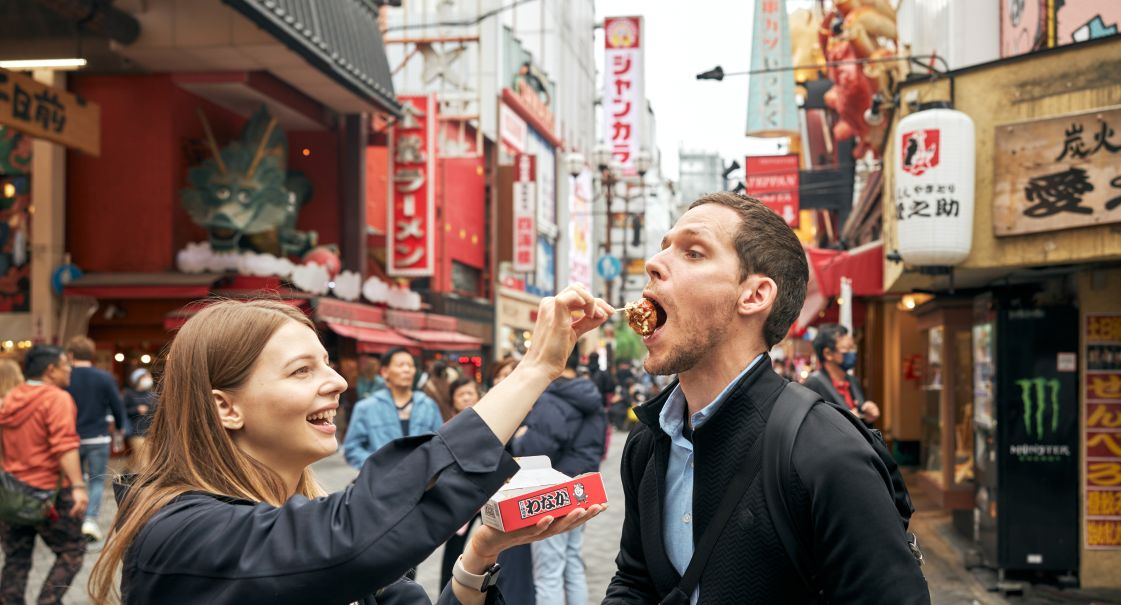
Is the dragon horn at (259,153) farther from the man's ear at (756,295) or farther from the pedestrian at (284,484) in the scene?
the man's ear at (756,295)

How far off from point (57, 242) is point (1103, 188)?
16864 millimetres

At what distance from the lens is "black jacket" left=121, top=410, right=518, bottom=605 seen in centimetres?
196

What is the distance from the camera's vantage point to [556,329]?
219 centimetres

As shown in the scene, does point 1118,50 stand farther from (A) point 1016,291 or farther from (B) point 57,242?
(B) point 57,242

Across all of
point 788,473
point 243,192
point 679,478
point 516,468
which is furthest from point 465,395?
point 243,192

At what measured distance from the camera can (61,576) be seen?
756 centimetres

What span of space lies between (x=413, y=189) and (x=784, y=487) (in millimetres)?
23343

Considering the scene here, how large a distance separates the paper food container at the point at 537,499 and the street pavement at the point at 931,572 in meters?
5.60

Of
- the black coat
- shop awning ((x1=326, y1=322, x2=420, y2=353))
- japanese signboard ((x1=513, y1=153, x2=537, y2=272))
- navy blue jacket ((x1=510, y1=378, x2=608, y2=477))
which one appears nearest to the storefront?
the black coat

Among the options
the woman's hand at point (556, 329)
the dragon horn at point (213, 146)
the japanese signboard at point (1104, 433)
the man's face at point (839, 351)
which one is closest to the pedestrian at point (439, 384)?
the man's face at point (839, 351)

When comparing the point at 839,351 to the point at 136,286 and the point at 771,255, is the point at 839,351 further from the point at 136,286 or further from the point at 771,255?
the point at 136,286

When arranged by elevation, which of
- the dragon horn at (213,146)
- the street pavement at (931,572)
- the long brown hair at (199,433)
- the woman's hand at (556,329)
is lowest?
the street pavement at (931,572)

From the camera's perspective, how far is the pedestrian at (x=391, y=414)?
8156 millimetres

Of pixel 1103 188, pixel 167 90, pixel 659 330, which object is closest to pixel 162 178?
pixel 167 90
